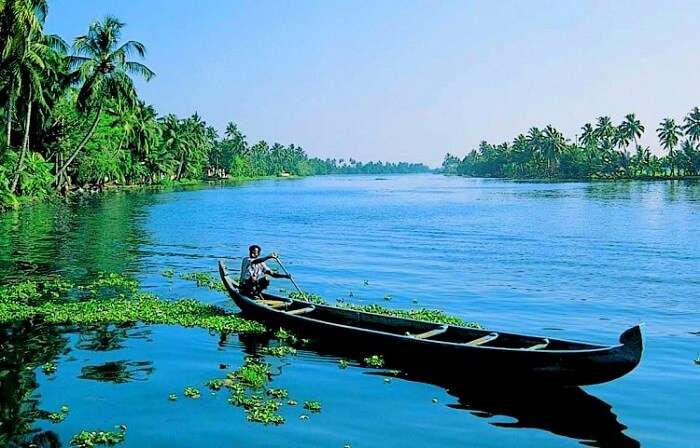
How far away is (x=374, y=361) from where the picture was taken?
15016 millimetres

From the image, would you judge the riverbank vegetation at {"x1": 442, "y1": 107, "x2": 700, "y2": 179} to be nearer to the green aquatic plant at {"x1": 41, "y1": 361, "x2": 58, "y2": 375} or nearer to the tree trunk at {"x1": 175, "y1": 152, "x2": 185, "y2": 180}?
the tree trunk at {"x1": 175, "y1": 152, "x2": 185, "y2": 180}

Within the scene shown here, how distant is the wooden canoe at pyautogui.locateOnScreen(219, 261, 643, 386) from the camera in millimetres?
12039

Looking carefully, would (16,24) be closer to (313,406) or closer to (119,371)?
(119,371)

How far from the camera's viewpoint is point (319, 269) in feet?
99.3

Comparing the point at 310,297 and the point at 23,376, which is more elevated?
the point at 310,297

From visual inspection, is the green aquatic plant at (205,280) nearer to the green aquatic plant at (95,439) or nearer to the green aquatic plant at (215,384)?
the green aquatic plant at (215,384)

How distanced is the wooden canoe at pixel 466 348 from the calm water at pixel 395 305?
56 cm

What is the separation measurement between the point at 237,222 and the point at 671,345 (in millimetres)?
42367

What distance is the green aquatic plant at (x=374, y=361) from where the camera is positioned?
1491 centimetres

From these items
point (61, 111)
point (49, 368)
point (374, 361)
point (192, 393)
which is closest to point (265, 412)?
point (192, 393)

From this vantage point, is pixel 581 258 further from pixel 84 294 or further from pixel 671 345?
pixel 84 294

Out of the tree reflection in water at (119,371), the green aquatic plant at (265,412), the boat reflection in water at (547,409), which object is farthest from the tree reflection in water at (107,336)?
the boat reflection in water at (547,409)

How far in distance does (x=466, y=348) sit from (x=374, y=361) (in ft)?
8.61

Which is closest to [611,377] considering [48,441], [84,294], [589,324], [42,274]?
[589,324]
